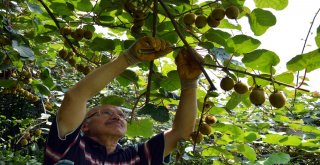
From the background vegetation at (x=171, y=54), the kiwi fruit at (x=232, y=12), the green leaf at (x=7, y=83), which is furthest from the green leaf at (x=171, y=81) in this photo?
the green leaf at (x=7, y=83)

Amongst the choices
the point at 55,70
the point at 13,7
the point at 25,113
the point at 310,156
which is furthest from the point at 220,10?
the point at 25,113

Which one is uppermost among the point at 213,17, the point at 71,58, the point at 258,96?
the point at 213,17

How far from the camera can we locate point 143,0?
5.13 feet

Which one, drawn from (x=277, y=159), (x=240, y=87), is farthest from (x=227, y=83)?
(x=277, y=159)

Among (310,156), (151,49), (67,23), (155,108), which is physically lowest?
(155,108)

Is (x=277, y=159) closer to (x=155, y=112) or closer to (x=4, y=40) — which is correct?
(x=155, y=112)

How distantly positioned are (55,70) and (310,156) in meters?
3.51

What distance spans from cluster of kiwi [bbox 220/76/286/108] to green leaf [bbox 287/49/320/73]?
0.33 ft

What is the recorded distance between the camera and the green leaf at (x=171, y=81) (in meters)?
1.77

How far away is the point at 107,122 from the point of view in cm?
195

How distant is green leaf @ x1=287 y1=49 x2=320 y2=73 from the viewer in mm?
1214

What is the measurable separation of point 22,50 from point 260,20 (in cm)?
99

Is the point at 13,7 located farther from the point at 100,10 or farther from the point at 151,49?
the point at 151,49

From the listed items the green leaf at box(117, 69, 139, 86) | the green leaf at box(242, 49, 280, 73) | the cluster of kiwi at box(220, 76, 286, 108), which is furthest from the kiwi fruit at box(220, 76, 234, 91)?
the green leaf at box(117, 69, 139, 86)
